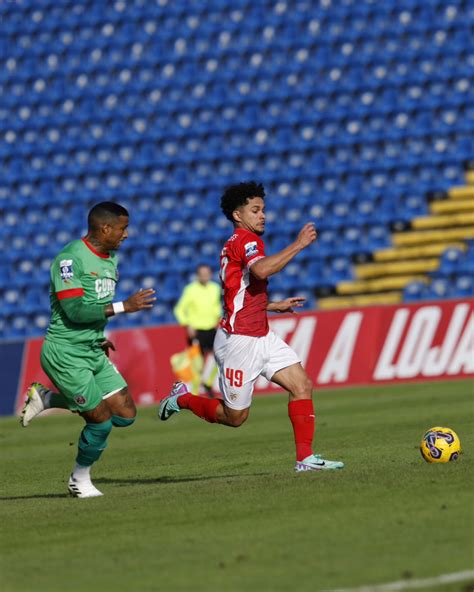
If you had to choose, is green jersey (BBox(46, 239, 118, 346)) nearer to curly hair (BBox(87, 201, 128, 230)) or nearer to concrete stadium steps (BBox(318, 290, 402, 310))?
curly hair (BBox(87, 201, 128, 230))

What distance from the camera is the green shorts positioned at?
31.2 ft

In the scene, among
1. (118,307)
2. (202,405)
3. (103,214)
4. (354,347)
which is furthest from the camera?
(354,347)

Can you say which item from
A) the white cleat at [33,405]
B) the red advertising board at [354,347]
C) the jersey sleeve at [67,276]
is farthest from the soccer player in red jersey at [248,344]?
the red advertising board at [354,347]

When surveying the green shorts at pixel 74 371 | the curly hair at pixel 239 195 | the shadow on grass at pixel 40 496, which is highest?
the curly hair at pixel 239 195

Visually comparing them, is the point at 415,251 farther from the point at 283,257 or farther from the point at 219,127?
the point at 283,257

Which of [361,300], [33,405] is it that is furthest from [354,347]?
[33,405]

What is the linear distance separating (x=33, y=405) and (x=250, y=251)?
2.13 metres

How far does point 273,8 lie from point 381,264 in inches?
265

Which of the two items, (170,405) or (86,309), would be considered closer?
(86,309)

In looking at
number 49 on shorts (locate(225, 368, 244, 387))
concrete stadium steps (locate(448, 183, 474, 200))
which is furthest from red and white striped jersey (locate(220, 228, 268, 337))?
concrete stadium steps (locate(448, 183, 474, 200))

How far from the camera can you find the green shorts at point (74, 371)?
9523mm

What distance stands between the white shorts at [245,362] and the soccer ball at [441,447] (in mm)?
1236

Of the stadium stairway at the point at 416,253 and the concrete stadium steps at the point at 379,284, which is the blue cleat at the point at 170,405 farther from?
the concrete stadium steps at the point at 379,284

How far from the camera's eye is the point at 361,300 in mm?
25188
